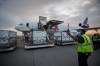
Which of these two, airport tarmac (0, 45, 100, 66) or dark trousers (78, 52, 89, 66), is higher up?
dark trousers (78, 52, 89, 66)

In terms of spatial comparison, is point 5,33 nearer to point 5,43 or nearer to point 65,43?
point 5,43

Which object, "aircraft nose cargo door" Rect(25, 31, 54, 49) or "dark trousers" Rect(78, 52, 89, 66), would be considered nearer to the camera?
"dark trousers" Rect(78, 52, 89, 66)

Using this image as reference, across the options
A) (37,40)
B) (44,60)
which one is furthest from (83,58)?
(37,40)

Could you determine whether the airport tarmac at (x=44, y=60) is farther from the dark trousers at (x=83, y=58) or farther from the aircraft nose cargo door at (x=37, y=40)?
the aircraft nose cargo door at (x=37, y=40)

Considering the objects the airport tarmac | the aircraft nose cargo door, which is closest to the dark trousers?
the airport tarmac

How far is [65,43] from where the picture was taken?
10.2 metres

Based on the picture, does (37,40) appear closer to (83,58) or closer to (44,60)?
(44,60)

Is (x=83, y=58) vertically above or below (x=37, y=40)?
below

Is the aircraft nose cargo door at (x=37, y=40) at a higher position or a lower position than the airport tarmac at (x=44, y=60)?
higher

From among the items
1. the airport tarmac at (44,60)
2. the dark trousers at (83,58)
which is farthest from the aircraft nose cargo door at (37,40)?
the dark trousers at (83,58)

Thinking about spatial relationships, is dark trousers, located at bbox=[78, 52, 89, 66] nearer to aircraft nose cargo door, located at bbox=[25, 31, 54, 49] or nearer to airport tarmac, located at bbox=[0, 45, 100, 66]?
airport tarmac, located at bbox=[0, 45, 100, 66]

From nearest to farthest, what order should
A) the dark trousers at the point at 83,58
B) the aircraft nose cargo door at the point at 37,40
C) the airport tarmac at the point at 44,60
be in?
the dark trousers at the point at 83,58 → the airport tarmac at the point at 44,60 → the aircraft nose cargo door at the point at 37,40

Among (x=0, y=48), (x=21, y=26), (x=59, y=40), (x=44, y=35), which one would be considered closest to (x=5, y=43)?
(x=0, y=48)

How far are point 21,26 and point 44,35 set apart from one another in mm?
8120
